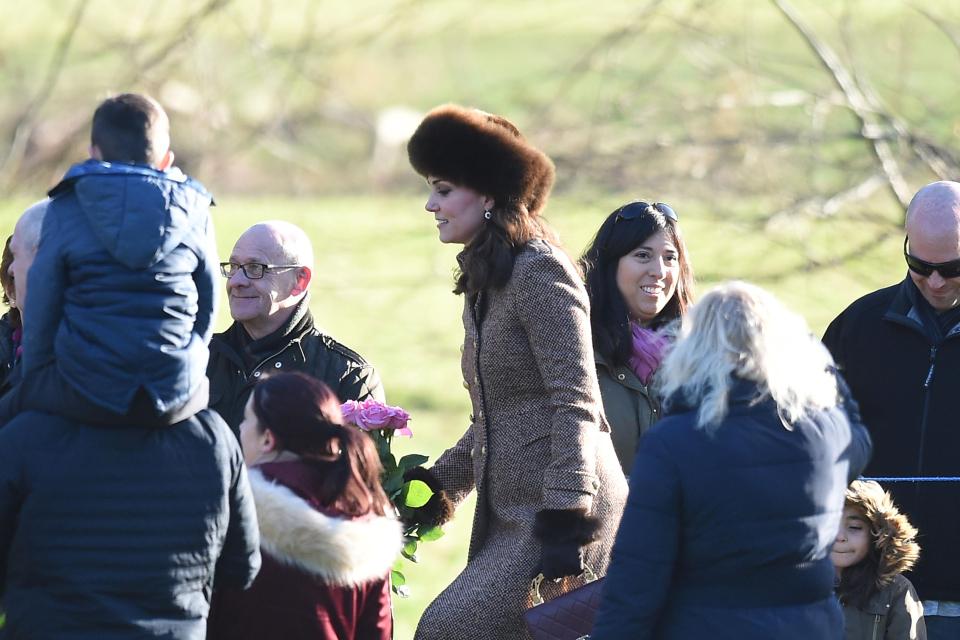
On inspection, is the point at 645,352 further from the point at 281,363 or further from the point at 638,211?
the point at 281,363

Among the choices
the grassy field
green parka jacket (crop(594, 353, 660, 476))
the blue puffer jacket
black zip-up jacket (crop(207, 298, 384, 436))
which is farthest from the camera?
the grassy field

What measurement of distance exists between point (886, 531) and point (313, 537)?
163 centimetres

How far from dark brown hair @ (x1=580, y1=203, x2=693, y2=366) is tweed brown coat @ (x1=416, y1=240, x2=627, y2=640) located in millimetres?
618

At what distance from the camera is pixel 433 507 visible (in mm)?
4008

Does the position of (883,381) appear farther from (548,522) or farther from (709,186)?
(709,186)

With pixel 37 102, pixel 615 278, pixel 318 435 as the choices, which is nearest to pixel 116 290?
pixel 318 435

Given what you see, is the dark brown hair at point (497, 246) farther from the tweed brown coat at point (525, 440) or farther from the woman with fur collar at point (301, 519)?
the woman with fur collar at point (301, 519)

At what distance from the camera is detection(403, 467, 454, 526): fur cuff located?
13.1ft

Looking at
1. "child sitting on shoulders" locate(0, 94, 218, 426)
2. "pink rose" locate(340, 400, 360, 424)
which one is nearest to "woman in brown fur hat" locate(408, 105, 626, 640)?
"pink rose" locate(340, 400, 360, 424)

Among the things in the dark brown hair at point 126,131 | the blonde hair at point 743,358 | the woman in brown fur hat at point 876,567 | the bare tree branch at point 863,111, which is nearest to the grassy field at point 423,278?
the bare tree branch at point 863,111

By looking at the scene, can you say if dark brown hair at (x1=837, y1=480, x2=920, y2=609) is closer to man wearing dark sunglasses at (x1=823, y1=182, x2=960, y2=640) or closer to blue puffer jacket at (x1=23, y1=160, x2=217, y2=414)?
man wearing dark sunglasses at (x1=823, y1=182, x2=960, y2=640)

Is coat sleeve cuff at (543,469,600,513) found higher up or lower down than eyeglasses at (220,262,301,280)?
lower down

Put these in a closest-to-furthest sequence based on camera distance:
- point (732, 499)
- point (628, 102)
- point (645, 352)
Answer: point (732, 499) < point (645, 352) < point (628, 102)

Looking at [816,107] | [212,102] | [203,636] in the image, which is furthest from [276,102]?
[203,636]
